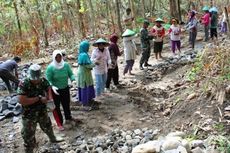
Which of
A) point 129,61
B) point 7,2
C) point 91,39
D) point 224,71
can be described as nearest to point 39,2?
point 7,2

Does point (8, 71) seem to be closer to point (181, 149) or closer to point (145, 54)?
point (145, 54)

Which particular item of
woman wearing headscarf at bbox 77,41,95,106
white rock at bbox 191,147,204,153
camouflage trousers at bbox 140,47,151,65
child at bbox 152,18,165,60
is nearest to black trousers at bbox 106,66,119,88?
woman wearing headscarf at bbox 77,41,95,106

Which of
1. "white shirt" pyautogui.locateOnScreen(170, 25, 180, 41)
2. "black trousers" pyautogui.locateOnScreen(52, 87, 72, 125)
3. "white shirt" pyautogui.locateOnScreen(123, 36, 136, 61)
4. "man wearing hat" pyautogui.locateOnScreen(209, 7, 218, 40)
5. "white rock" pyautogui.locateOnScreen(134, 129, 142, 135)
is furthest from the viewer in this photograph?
"man wearing hat" pyautogui.locateOnScreen(209, 7, 218, 40)

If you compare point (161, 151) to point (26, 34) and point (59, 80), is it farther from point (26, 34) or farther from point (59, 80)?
point (26, 34)

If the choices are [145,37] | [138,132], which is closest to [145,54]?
[145,37]

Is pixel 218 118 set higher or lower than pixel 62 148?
higher

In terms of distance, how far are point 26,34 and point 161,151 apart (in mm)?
13922

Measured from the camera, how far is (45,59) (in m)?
14.3

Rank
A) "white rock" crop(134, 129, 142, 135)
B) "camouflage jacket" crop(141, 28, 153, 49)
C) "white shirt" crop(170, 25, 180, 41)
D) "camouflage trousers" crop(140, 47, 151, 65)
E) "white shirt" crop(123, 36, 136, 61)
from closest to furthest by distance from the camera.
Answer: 1. "white rock" crop(134, 129, 142, 135)
2. "white shirt" crop(123, 36, 136, 61)
3. "camouflage jacket" crop(141, 28, 153, 49)
4. "camouflage trousers" crop(140, 47, 151, 65)
5. "white shirt" crop(170, 25, 180, 41)

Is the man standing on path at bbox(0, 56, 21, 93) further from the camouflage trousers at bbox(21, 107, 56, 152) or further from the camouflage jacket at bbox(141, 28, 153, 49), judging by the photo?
the camouflage trousers at bbox(21, 107, 56, 152)

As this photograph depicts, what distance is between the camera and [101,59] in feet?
27.4

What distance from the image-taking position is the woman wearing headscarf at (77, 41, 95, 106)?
759 centimetres

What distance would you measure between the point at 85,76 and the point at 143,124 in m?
1.65

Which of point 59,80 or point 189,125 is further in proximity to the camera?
point 59,80
